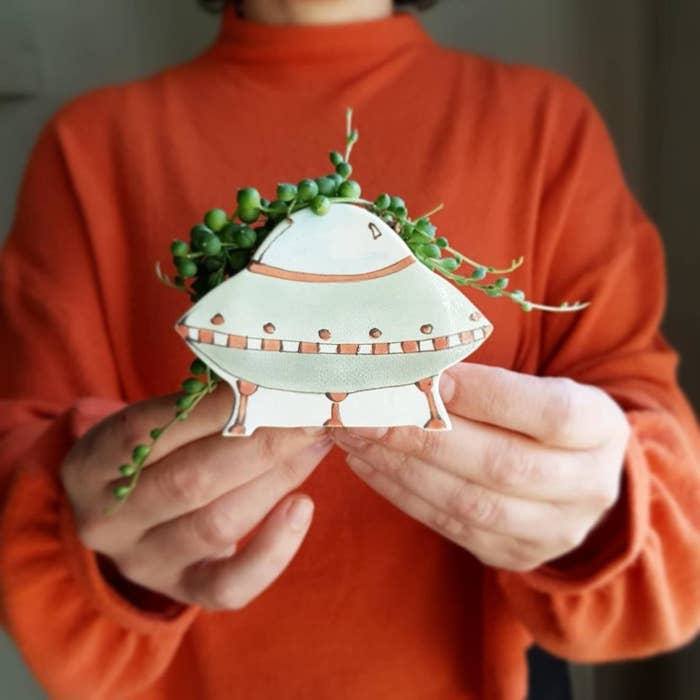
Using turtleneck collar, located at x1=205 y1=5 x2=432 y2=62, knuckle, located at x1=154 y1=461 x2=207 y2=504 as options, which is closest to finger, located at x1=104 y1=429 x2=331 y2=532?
knuckle, located at x1=154 y1=461 x2=207 y2=504

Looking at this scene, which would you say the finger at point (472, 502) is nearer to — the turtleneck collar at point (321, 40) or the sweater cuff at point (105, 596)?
the sweater cuff at point (105, 596)

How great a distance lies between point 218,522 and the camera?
0.39 metres

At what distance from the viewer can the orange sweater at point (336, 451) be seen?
0.45m

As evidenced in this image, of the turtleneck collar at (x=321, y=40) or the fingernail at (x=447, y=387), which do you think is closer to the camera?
the fingernail at (x=447, y=387)

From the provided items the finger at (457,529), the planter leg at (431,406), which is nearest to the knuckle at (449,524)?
the finger at (457,529)

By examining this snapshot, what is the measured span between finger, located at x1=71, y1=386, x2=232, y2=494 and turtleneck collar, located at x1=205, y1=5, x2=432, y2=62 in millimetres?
301

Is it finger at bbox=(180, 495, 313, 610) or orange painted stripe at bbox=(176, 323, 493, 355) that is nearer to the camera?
orange painted stripe at bbox=(176, 323, 493, 355)

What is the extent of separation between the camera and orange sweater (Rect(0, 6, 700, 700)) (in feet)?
1.49

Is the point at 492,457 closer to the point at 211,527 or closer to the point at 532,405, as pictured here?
the point at 532,405

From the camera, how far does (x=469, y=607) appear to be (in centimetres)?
52

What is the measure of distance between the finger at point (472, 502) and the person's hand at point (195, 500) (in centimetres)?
5

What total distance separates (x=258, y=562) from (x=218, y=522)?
0.03 meters

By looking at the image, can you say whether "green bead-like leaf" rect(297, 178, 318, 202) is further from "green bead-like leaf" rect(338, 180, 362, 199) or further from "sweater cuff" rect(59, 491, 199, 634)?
"sweater cuff" rect(59, 491, 199, 634)

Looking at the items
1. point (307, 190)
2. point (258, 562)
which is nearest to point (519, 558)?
point (258, 562)
